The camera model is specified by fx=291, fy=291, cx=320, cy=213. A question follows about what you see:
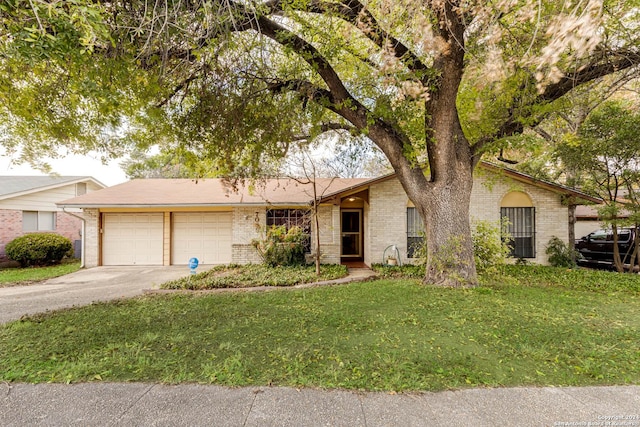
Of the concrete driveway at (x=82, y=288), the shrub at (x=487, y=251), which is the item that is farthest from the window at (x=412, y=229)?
the concrete driveway at (x=82, y=288)

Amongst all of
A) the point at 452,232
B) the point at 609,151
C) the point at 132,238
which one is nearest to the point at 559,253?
the point at 609,151

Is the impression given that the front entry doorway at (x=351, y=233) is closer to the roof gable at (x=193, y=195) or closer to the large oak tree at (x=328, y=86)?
the roof gable at (x=193, y=195)

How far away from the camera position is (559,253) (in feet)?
34.8

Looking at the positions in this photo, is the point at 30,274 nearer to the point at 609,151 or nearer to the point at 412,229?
the point at 412,229

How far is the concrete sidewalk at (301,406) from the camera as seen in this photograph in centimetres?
242

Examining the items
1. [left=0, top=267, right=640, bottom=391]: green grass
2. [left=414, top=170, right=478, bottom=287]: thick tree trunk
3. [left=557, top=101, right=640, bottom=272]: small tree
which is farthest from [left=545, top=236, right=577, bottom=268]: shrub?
[left=414, top=170, right=478, bottom=287]: thick tree trunk

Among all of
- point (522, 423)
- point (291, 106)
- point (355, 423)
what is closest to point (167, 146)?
point (291, 106)

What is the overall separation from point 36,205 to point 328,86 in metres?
15.4

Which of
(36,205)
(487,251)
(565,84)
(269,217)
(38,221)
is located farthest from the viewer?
(38,221)

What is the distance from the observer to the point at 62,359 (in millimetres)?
3521

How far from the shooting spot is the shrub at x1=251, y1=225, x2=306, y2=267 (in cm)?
1054

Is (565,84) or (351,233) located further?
(351,233)

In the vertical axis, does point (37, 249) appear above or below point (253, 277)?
above

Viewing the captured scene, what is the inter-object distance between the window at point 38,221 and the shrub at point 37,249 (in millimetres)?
1767
